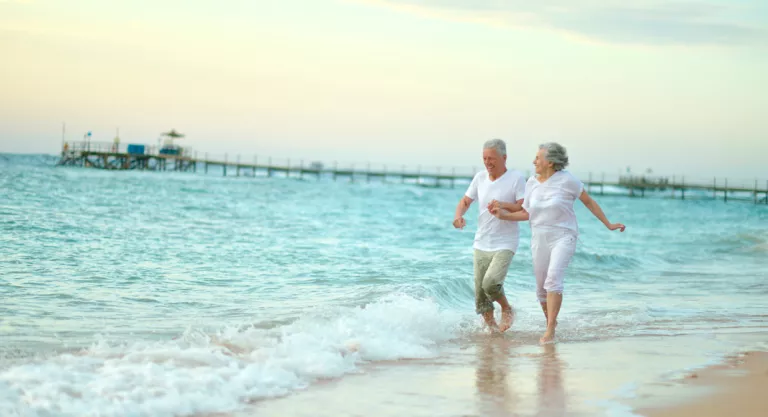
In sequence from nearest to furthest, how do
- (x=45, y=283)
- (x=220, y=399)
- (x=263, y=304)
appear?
(x=220, y=399), (x=263, y=304), (x=45, y=283)

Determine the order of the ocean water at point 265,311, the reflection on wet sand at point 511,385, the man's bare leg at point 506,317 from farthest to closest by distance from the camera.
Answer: the man's bare leg at point 506,317 < the ocean water at point 265,311 < the reflection on wet sand at point 511,385

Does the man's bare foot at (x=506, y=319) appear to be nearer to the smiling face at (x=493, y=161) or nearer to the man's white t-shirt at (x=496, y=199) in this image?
the man's white t-shirt at (x=496, y=199)

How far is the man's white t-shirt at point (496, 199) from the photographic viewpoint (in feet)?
21.4

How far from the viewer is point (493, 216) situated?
21.8ft

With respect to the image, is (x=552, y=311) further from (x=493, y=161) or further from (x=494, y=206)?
(x=493, y=161)

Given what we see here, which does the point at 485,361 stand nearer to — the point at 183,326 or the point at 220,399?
the point at 220,399

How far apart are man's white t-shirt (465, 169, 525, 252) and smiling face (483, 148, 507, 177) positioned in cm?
8

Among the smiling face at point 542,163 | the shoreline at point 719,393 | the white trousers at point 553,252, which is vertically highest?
the smiling face at point 542,163

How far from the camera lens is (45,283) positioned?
9.14 metres

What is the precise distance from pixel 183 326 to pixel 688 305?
18.9 feet

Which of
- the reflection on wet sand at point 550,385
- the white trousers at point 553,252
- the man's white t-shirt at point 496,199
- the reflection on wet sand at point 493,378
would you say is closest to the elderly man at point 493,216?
the man's white t-shirt at point 496,199

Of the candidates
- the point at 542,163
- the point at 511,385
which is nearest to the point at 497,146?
the point at 542,163

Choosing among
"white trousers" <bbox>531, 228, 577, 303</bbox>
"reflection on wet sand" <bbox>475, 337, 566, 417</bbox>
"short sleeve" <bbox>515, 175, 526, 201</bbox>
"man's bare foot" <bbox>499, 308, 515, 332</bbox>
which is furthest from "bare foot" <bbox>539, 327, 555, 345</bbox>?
"short sleeve" <bbox>515, 175, 526, 201</bbox>

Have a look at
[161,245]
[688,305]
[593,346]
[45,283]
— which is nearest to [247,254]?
[161,245]
